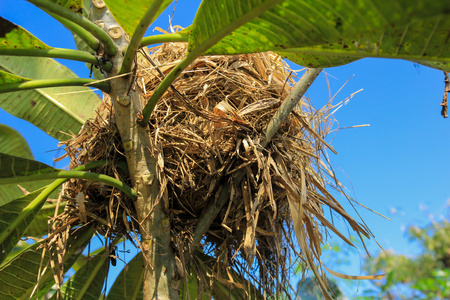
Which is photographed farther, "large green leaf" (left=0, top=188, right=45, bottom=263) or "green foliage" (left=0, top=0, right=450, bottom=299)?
"large green leaf" (left=0, top=188, right=45, bottom=263)

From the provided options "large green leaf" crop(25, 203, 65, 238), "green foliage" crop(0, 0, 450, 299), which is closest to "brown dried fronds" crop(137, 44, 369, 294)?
"green foliage" crop(0, 0, 450, 299)

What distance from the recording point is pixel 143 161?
122cm

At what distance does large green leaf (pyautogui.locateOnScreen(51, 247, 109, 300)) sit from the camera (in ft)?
4.95

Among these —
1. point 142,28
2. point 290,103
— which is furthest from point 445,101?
point 142,28

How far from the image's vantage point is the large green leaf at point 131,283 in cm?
157

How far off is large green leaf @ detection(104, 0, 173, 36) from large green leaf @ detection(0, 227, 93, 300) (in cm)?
75

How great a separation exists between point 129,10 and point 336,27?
1.92 ft

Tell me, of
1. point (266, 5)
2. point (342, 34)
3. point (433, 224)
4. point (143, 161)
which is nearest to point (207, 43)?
point (266, 5)

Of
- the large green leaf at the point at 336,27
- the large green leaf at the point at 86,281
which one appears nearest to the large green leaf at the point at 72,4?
the large green leaf at the point at 336,27

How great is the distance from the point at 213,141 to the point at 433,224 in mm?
9593

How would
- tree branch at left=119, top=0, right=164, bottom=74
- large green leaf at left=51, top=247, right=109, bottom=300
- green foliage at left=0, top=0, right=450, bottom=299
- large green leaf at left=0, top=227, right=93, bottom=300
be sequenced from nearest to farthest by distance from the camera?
green foliage at left=0, top=0, right=450, bottom=299, tree branch at left=119, top=0, right=164, bottom=74, large green leaf at left=0, top=227, right=93, bottom=300, large green leaf at left=51, top=247, right=109, bottom=300

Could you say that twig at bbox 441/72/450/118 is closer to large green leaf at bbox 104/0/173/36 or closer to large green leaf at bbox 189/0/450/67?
large green leaf at bbox 189/0/450/67

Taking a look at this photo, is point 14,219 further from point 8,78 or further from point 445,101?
point 445,101

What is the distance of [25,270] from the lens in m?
1.38
